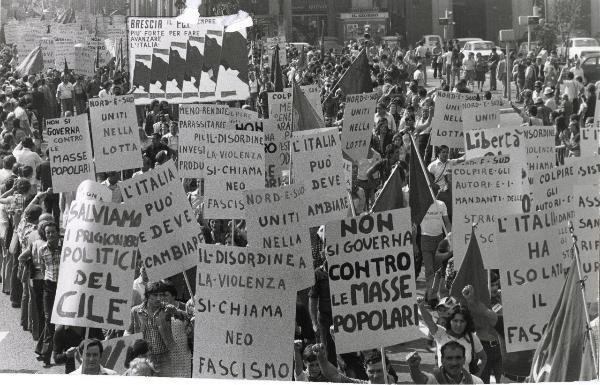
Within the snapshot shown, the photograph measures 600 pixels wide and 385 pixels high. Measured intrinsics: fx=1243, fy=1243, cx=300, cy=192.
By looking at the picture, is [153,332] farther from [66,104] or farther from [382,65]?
[382,65]

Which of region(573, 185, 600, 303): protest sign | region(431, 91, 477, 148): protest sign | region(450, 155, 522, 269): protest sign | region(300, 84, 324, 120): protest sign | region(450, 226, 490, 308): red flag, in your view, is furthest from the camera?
region(300, 84, 324, 120): protest sign

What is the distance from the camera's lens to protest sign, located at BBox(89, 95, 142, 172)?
590 inches

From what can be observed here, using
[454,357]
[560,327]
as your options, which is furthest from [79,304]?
[560,327]

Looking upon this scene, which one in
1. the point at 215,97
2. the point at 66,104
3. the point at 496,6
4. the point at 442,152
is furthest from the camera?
the point at 496,6

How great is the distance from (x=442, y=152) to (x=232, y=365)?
24.2 feet

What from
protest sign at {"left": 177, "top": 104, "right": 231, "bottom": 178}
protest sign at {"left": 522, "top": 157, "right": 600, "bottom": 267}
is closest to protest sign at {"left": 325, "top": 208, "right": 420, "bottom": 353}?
protest sign at {"left": 522, "top": 157, "right": 600, "bottom": 267}

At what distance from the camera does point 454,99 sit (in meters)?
A: 16.8

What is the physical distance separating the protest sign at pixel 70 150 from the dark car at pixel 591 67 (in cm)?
2129

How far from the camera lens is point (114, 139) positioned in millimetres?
15000

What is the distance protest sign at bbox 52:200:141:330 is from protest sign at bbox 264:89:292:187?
17.6 ft

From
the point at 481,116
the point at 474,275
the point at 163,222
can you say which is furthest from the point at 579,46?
the point at 163,222

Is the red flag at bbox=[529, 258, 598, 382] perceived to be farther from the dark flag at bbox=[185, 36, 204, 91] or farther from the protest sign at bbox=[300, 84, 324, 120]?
the dark flag at bbox=[185, 36, 204, 91]

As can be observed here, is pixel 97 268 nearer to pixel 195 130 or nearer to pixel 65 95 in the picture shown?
pixel 195 130

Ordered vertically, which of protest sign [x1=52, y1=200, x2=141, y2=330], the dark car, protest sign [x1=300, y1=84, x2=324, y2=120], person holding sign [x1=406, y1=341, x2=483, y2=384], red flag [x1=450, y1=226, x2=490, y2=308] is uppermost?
protest sign [x1=300, y1=84, x2=324, y2=120]
